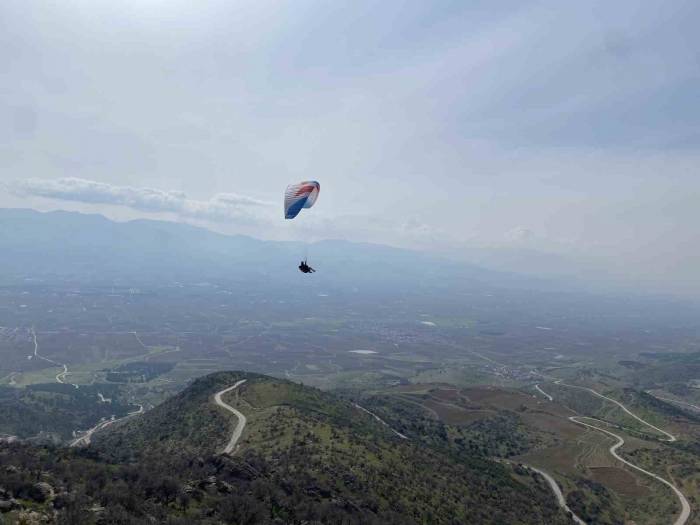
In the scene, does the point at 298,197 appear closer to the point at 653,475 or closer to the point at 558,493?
the point at 558,493

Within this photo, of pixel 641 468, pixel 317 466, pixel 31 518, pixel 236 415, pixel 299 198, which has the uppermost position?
pixel 299 198

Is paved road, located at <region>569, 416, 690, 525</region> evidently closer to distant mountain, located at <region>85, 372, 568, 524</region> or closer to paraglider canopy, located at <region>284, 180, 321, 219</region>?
distant mountain, located at <region>85, 372, 568, 524</region>

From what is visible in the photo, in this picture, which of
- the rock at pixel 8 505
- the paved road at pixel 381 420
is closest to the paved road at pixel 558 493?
the paved road at pixel 381 420

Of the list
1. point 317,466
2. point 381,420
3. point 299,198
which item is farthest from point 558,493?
point 299,198

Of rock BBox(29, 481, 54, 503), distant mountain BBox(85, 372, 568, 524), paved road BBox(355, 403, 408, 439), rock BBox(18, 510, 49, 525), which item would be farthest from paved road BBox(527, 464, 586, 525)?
rock BBox(18, 510, 49, 525)

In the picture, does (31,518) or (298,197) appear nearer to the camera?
(31,518)

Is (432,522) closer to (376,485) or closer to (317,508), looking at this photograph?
(376,485)
